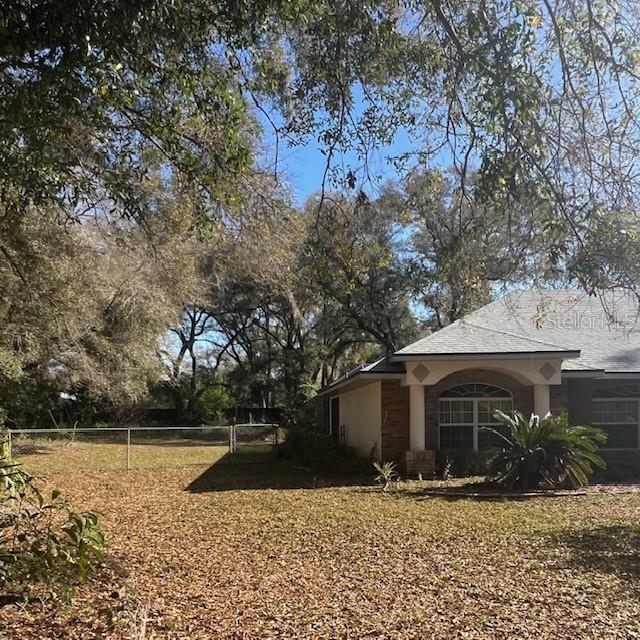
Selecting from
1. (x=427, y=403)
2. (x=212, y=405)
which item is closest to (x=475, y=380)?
(x=427, y=403)

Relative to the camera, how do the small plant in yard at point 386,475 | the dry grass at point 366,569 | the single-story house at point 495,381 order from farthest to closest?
the single-story house at point 495,381 < the small plant in yard at point 386,475 < the dry grass at point 366,569

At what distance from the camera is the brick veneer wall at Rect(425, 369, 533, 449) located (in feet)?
53.6

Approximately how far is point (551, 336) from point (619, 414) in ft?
8.79

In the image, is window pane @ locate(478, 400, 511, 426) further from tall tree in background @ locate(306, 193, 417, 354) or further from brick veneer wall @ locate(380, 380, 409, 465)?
tall tree in background @ locate(306, 193, 417, 354)

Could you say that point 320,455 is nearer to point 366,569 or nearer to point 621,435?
point 621,435

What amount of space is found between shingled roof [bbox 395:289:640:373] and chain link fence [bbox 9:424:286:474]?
24.1 ft

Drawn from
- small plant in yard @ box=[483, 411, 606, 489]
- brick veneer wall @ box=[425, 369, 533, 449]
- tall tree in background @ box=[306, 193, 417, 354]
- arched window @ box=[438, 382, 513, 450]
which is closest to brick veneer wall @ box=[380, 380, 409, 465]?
brick veneer wall @ box=[425, 369, 533, 449]

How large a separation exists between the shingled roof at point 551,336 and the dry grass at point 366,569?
3952 mm

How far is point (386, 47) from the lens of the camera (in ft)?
20.5

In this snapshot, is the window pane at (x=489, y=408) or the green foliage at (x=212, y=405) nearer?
→ the window pane at (x=489, y=408)

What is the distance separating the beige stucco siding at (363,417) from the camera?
17078mm

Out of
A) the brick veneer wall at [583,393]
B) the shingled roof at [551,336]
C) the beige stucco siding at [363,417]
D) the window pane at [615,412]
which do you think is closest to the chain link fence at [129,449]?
the beige stucco siding at [363,417]

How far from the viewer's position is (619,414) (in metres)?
17.5

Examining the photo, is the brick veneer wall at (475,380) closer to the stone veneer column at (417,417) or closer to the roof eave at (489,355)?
the stone veneer column at (417,417)
